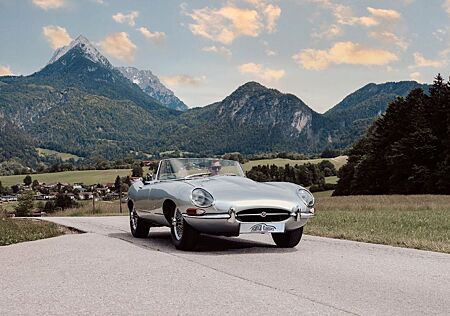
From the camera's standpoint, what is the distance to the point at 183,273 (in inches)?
264

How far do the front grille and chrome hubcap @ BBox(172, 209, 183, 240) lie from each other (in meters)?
1.03

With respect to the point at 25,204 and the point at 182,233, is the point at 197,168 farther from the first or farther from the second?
the point at 25,204

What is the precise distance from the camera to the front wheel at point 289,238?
9320mm

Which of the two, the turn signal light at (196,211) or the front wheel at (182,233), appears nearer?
the turn signal light at (196,211)

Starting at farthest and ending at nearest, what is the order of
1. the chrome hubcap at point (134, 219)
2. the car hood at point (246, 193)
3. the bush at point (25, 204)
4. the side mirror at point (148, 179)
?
the bush at point (25, 204) < the chrome hubcap at point (134, 219) < the side mirror at point (148, 179) < the car hood at point (246, 193)

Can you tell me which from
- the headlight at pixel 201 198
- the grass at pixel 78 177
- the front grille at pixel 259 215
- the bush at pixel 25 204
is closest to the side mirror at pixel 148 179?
the headlight at pixel 201 198

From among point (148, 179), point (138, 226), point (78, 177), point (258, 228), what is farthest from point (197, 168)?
point (78, 177)

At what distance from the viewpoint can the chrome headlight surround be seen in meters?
9.22

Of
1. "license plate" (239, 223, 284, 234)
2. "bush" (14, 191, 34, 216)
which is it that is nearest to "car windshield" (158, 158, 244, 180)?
"license plate" (239, 223, 284, 234)

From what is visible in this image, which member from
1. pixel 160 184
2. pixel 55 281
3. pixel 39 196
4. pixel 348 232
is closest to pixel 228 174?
pixel 160 184

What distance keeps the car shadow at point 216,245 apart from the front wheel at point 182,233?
138mm

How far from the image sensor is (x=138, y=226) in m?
11.4

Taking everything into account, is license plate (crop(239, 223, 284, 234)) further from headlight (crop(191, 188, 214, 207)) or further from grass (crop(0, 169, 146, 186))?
grass (crop(0, 169, 146, 186))

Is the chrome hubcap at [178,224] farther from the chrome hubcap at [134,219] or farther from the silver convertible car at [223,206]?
the chrome hubcap at [134,219]
